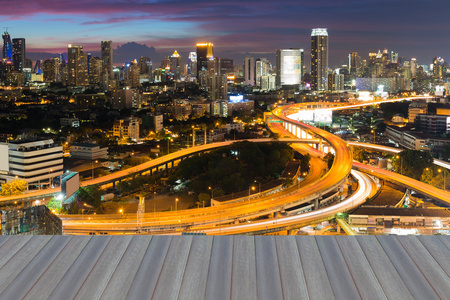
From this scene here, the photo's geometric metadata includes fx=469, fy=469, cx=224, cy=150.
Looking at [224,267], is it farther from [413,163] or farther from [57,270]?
[413,163]

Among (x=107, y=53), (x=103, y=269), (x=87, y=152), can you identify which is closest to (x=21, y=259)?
(x=103, y=269)

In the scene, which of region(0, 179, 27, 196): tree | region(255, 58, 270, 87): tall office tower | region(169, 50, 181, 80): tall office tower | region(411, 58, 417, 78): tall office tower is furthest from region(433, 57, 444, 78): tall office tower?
region(0, 179, 27, 196): tree

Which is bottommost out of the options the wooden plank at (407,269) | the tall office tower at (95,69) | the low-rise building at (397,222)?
the low-rise building at (397,222)

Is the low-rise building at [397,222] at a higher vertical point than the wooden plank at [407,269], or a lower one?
lower

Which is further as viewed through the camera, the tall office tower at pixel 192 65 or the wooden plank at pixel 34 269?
the tall office tower at pixel 192 65

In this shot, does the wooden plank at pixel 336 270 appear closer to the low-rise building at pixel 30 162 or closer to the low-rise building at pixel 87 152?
the low-rise building at pixel 30 162

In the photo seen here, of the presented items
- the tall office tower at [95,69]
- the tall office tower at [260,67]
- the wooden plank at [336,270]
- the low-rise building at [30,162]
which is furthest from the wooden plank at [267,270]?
the tall office tower at [260,67]

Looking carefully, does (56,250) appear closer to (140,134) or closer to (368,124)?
(140,134)
